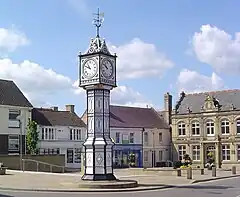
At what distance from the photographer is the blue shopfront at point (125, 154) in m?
70.9

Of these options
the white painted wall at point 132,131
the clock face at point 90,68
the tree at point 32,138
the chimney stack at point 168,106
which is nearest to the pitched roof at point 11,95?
the tree at point 32,138

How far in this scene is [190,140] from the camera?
73000 millimetres

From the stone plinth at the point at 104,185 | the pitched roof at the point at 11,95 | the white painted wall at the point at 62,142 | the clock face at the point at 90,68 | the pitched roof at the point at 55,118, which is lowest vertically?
the stone plinth at the point at 104,185

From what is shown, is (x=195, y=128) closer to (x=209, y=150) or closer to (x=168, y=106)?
(x=209, y=150)

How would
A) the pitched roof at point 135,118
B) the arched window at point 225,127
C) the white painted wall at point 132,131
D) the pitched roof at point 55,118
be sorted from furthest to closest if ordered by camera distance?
the pitched roof at point 135,118
the white painted wall at point 132,131
the arched window at point 225,127
the pitched roof at point 55,118

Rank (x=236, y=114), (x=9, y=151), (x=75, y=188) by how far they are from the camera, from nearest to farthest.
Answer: (x=75, y=188) → (x=9, y=151) → (x=236, y=114)

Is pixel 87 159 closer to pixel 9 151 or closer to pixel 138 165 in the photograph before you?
pixel 9 151

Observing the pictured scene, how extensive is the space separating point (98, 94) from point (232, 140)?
43.7 meters

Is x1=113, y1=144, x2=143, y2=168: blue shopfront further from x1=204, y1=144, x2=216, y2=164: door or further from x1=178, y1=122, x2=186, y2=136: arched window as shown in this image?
x1=204, y1=144, x2=216, y2=164: door

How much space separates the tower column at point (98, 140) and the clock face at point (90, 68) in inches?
34.4

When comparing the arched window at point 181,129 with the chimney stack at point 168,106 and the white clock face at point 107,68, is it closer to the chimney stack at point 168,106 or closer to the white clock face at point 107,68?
the chimney stack at point 168,106

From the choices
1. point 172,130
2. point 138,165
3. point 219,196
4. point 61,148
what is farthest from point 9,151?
point 219,196

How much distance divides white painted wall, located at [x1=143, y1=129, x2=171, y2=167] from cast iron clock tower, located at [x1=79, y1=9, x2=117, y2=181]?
46494mm

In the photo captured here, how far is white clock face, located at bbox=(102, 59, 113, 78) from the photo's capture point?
1125 inches
